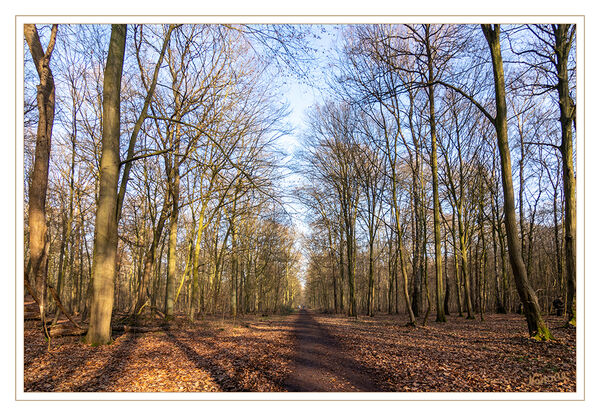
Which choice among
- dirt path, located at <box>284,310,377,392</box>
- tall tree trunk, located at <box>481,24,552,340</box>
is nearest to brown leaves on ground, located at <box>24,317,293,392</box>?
dirt path, located at <box>284,310,377,392</box>

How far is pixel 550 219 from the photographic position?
25.8 m

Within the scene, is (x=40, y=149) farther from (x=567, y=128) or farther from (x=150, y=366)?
(x=567, y=128)

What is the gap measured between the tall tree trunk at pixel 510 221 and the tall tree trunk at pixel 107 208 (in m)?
9.87

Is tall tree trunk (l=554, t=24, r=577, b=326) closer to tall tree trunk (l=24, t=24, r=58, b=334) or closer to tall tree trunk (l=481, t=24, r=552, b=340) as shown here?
tall tree trunk (l=481, t=24, r=552, b=340)

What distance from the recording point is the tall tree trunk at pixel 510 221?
7164 mm

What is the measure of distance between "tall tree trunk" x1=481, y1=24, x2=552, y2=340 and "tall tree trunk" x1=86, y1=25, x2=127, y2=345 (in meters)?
9.87

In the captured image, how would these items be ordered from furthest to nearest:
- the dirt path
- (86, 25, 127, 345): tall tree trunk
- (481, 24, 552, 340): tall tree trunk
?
(481, 24, 552, 340): tall tree trunk
(86, 25, 127, 345): tall tree trunk
the dirt path

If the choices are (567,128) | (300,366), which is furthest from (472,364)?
(567,128)

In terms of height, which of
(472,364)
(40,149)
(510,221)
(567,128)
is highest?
(567,128)

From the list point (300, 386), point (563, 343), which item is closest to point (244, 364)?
point (300, 386)

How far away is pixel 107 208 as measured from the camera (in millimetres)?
7168

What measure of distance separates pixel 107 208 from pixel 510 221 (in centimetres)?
1013

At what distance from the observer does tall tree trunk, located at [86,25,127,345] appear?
6984 millimetres

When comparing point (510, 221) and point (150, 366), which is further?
point (510, 221)
